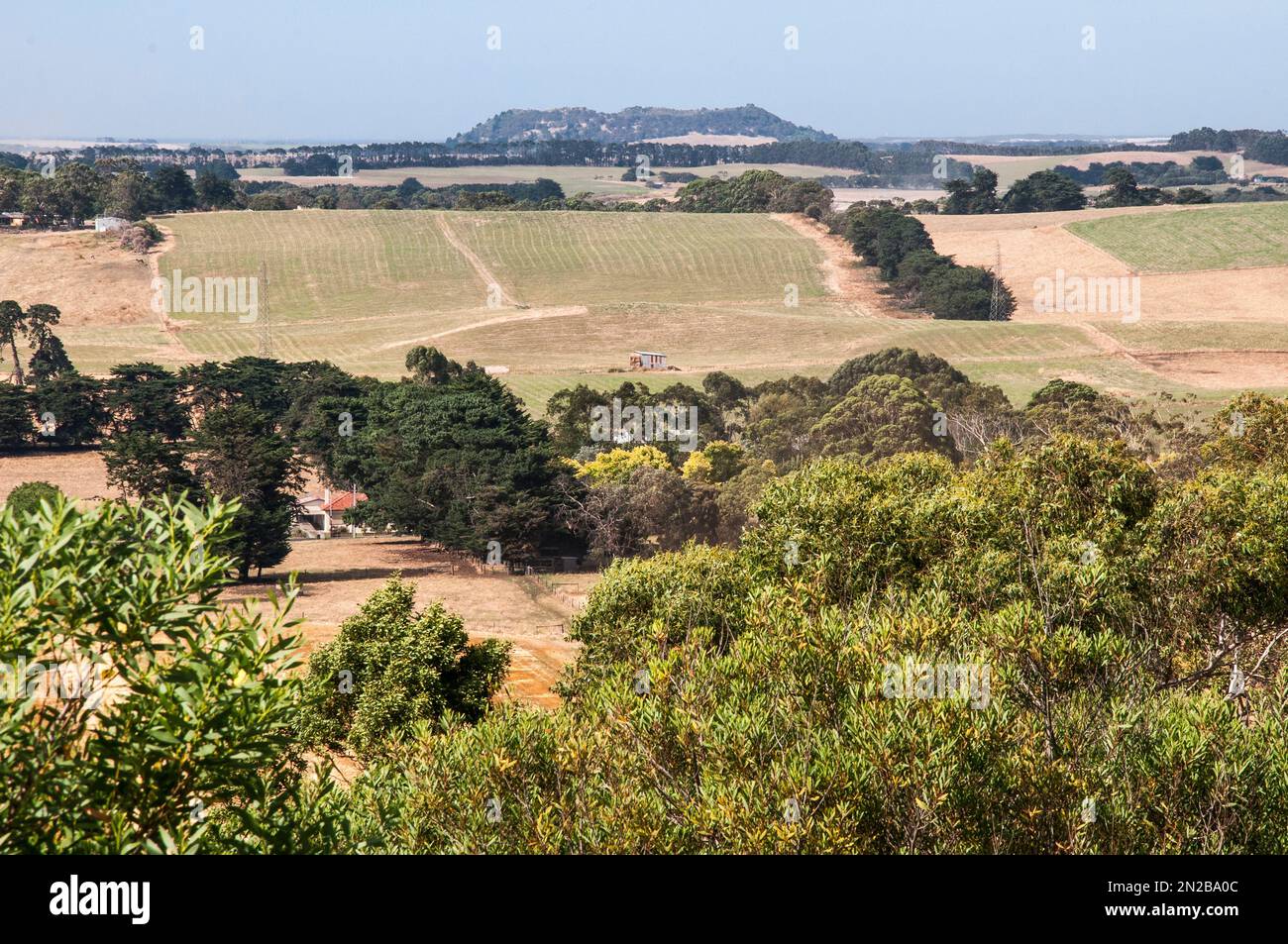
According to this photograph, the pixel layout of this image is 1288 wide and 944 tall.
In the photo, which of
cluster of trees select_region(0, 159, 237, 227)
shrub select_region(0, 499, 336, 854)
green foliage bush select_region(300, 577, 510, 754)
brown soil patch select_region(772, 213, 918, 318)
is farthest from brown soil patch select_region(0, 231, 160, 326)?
shrub select_region(0, 499, 336, 854)

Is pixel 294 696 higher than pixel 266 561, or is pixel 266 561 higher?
pixel 294 696

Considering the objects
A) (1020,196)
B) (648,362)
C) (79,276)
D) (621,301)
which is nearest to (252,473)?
(648,362)

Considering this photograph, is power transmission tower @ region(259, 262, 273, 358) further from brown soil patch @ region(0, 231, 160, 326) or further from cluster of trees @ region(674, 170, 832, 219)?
cluster of trees @ region(674, 170, 832, 219)

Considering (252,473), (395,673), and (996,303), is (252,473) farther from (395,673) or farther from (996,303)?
(996,303)

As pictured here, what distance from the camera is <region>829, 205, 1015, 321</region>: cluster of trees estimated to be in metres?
131

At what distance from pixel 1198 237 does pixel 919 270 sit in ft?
111

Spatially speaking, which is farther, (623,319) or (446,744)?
(623,319)

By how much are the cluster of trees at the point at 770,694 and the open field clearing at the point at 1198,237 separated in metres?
116

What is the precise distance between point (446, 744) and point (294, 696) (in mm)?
6390

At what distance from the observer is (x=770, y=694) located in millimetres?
17797

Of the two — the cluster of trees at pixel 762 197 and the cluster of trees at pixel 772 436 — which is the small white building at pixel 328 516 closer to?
the cluster of trees at pixel 772 436
